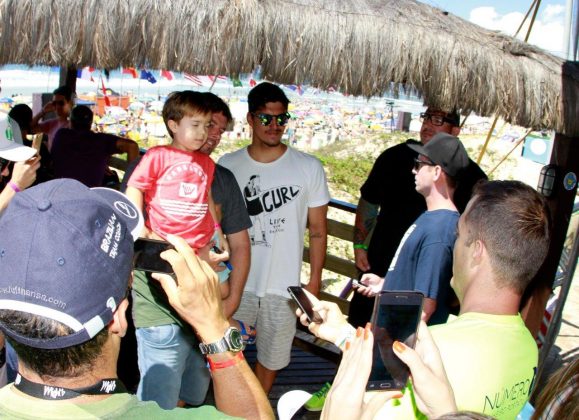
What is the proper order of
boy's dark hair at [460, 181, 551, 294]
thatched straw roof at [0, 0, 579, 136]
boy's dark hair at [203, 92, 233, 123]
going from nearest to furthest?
boy's dark hair at [460, 181, 551, 294] < thatched straw roof at [0, 0, 579, 136] < boy's dark hair at [203, 92, 233, 123]

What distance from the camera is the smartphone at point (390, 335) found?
1.37 meters

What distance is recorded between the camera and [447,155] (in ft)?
8.91

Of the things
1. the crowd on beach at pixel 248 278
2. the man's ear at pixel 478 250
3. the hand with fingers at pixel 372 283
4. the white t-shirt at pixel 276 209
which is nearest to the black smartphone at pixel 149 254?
the crowd on beach at pixel 248 278

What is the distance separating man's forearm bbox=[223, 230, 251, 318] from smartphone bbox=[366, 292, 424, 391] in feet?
5.29

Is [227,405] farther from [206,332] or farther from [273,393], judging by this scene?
[273,393]

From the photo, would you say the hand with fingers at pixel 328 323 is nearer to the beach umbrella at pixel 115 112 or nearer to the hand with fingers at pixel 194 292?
the hand with fingers at pixel 194 292

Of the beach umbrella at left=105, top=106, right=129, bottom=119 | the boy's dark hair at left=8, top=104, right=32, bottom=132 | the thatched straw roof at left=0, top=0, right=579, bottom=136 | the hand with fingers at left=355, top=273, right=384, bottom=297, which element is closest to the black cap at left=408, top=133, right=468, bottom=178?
the thatched straw roof at left=0, top=0, right=579, bottom=136

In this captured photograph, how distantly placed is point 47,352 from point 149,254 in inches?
24.4

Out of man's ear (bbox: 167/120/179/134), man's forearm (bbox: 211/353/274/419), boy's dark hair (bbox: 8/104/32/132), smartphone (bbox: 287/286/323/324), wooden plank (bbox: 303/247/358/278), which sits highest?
man's ear (bbox: 167/120/179/134)

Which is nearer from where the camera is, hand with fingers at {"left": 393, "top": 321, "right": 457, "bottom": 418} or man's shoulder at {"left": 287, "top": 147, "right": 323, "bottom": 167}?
hand with fingers at {"left": 393, "top": 321, "right": 457, "bottom": 418}

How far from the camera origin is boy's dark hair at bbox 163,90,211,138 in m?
2.68

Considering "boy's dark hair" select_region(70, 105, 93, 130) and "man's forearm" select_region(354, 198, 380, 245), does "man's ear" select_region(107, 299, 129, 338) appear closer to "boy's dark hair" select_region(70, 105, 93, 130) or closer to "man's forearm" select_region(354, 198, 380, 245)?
"man's forearm" select_region(354, 198, 380, 245)

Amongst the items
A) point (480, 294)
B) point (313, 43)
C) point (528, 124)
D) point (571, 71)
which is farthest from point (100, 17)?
point (571, 71)

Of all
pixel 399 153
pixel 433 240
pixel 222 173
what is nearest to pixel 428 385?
pixel 433 240
